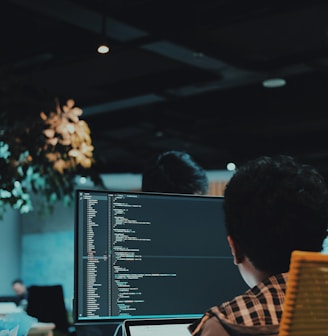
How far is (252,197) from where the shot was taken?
1.33 metres

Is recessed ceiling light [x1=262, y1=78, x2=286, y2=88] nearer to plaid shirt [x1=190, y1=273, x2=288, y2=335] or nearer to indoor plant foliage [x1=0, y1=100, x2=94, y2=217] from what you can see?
indoor plant foliage [x1=0, y1=100, x2=94, y2=217]

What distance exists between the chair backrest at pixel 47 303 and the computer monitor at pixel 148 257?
99.9 inches

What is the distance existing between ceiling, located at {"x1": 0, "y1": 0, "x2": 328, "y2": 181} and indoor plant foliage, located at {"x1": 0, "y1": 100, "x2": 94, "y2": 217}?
0.70 feet

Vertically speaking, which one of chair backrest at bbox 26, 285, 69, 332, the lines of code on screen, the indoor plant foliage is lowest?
chair backrest at bbox 26, 285, 69, 332

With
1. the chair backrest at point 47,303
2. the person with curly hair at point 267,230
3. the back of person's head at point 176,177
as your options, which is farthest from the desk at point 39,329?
the person with curly hair at point 267,230

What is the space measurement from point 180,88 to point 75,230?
6024 millimetres

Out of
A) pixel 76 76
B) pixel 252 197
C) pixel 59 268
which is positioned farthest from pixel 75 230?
pixel 59 268

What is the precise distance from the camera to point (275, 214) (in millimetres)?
1300

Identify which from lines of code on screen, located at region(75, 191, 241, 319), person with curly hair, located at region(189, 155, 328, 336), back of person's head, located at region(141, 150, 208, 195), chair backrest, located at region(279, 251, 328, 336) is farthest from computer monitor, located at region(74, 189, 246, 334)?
chair backrest, located at region(279, 251, 328, 336)

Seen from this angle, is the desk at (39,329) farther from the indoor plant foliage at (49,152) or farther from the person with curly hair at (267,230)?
the person with curly hair at (267,230)

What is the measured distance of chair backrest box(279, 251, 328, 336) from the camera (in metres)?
1.01

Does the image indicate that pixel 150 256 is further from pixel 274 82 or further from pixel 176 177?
pixel 274 82

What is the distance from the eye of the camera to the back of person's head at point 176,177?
2.50 m

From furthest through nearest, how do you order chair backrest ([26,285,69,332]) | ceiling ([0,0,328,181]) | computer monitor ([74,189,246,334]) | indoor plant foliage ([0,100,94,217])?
ceiling ([0,0,328,181]) < chair backrest ([26,285,69,332]) < indoor plant foliage ([0,100,94,217]) < computer monitor ([74,189,246,334])
